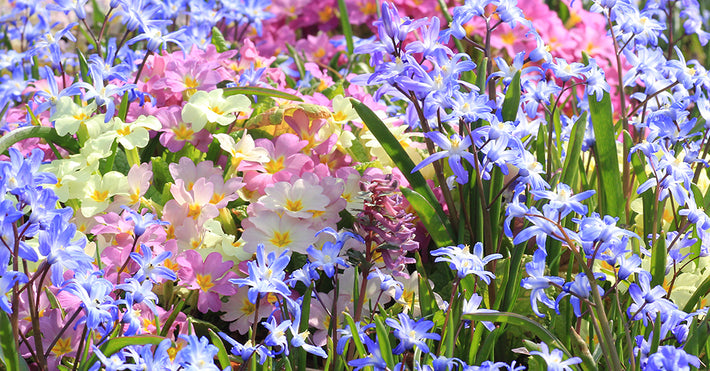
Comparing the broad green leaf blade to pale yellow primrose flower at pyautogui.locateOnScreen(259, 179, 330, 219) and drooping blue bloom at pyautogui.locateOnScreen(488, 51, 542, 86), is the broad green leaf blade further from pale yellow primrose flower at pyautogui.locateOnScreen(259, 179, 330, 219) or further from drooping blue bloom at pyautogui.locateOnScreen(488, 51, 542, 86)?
pale yellow primrose flower at pyautogui.locateOnScreen(259, 179, 330, 219)

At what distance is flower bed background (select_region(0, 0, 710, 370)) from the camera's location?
1.08m

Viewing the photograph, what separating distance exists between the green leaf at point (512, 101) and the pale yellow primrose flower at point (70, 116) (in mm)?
805

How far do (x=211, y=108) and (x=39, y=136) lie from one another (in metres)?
0.36

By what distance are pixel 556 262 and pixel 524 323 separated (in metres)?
0.35

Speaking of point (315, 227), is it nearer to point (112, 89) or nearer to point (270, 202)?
point (270, 202)

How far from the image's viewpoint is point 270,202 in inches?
56.4

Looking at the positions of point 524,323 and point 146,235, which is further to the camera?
point 146,235

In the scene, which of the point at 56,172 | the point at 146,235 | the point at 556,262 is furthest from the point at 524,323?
the point at 56,172

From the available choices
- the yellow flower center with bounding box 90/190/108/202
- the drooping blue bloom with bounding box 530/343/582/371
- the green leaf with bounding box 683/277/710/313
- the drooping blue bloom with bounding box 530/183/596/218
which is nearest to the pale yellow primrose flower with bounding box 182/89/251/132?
the yellow flower center with bounding box 90/190/108/202

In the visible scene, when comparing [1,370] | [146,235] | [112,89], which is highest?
[112,89]

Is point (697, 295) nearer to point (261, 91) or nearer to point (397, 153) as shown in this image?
point (397, 153)

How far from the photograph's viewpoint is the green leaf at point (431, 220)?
1.36 m

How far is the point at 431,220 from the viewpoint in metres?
1.39

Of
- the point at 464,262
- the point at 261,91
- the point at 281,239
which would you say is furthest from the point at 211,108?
the point at 464,262
